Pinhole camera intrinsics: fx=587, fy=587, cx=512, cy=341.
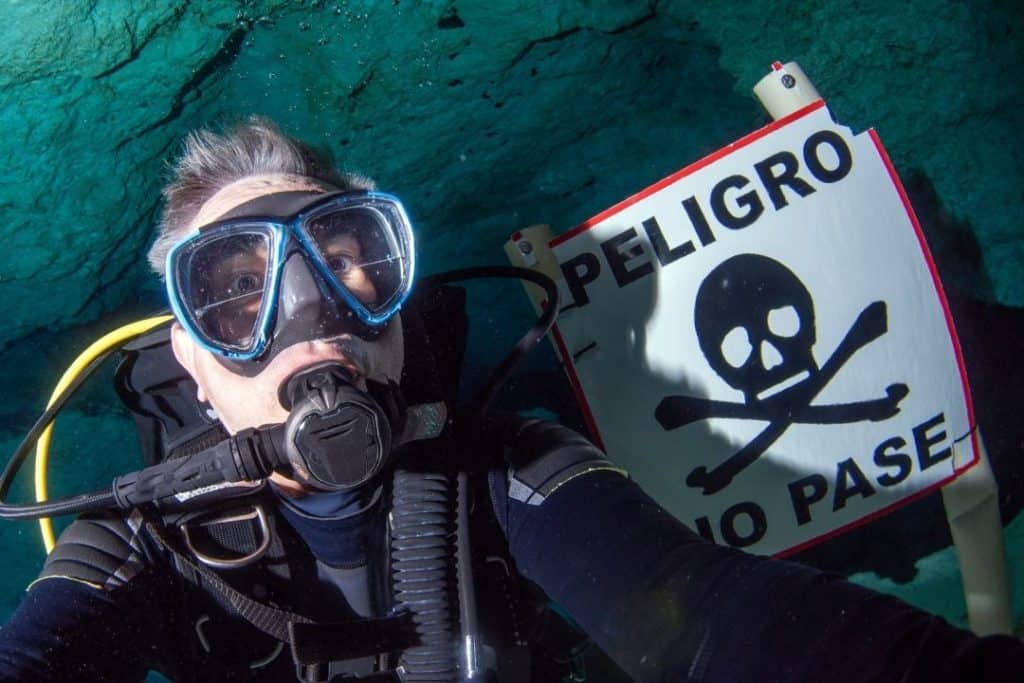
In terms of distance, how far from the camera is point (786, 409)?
279 cm

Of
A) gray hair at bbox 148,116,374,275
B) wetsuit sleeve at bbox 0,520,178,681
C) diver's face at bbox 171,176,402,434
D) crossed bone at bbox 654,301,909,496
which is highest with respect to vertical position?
gray hair at bbox 148,116,374,275

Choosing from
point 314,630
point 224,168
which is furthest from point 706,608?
point 224,168

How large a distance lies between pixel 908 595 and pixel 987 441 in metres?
1.35

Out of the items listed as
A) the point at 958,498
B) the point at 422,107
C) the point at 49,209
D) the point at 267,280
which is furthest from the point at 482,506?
the point at 49,209

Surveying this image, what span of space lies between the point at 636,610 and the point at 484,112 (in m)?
2.72

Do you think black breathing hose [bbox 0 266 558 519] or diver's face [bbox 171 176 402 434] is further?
diver's face [bbox 171 176 402 434]

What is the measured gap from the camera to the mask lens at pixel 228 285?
1791 millimetres

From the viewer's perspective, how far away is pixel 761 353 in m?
2.78

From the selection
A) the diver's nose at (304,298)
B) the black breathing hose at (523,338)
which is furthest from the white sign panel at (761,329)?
the diver's nose at (304,298)

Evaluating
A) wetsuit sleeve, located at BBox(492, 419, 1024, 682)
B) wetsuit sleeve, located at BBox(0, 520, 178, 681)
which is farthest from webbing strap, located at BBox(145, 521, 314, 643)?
wetsuit sleeve, located at BBox(492, 419, 1024, 682)

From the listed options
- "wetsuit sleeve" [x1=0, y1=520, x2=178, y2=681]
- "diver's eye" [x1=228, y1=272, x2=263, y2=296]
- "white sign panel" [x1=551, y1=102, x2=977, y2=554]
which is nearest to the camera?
"wetsuit sleeve" [x1=0, y1=520, x2=178, y2=681]

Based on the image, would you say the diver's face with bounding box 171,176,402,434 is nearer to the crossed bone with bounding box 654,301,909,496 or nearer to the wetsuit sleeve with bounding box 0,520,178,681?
the wetsuit sleeve with bounding box 0,520,178,681

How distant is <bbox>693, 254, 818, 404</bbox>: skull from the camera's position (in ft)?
8.95

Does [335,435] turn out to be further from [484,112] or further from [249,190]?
[484,112]
